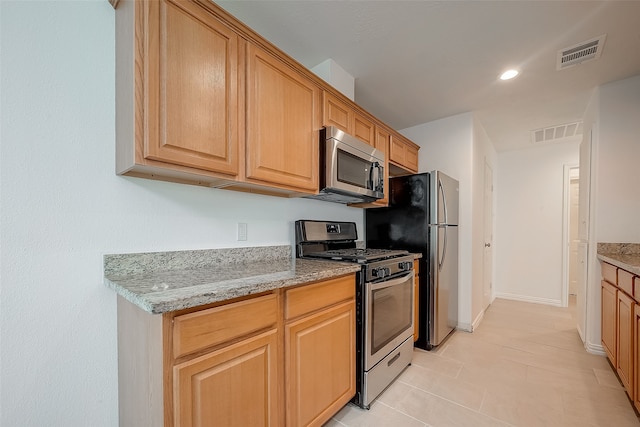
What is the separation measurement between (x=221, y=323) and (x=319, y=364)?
26.9 inches

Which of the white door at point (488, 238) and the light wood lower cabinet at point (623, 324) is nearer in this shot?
the light wood lower cabinet at point (623, 324)

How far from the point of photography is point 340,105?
2051 millimetres

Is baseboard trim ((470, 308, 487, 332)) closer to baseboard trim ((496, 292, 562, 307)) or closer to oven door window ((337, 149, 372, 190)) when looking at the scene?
baseboard trim ((496, 292, 562, 307))

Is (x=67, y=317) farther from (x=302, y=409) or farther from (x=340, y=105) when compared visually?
(x=340, y=105)

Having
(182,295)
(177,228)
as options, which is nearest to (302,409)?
(182,295)

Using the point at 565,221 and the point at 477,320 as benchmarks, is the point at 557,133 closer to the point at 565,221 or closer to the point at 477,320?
the point at 565,221

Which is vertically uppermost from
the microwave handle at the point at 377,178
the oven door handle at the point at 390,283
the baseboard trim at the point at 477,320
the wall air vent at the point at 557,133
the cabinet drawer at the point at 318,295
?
the wall air vent at the point at 557,133

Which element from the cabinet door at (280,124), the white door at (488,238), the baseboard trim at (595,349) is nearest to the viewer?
the cabinet door at (280,124)

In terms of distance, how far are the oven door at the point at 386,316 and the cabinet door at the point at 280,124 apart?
0.83 meters

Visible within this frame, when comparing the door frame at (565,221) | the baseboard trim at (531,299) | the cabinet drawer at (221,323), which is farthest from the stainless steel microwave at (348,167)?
the baseboard trim at (531,299)

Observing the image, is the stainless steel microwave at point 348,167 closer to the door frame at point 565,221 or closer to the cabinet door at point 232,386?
the cabinet door at point 232,386

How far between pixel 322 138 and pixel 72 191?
137 cm

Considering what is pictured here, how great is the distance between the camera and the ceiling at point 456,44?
1.62 metres

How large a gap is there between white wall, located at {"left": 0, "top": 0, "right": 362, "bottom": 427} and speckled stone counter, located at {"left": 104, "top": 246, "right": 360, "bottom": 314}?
0.09m
